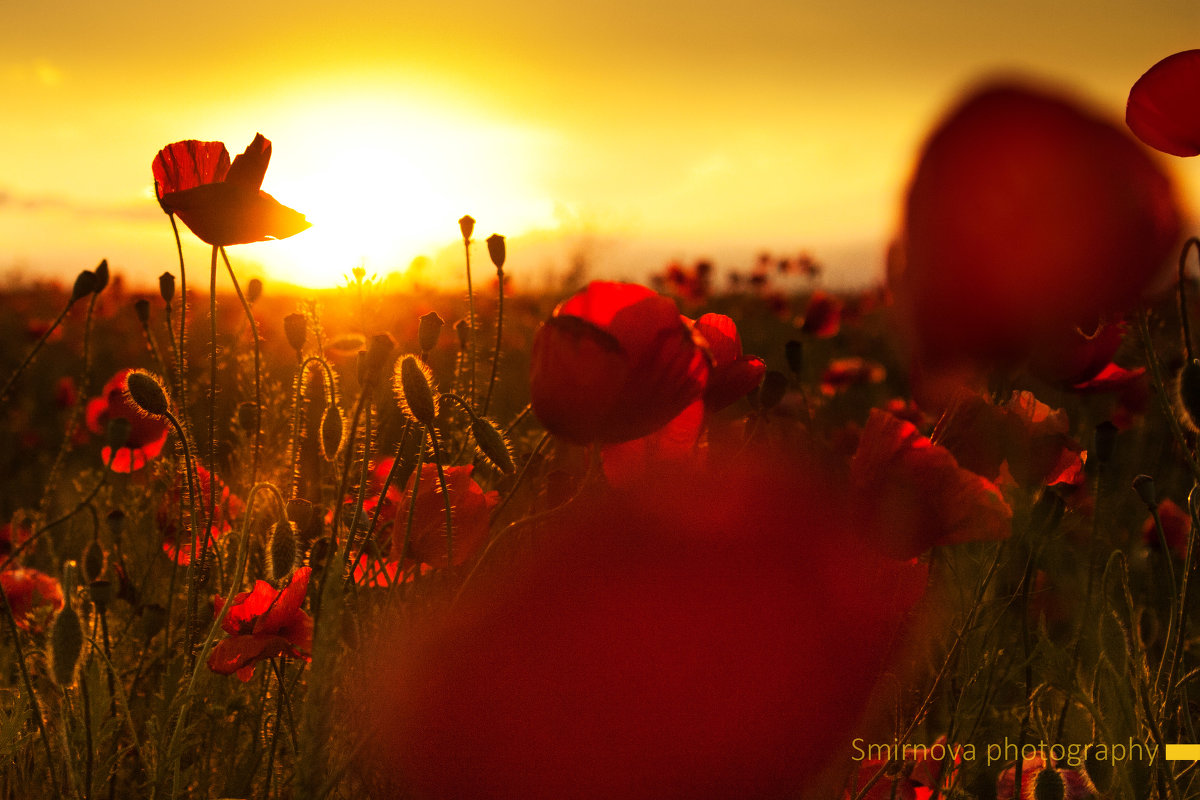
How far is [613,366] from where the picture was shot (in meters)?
0.54

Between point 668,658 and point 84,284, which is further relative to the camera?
point 84,284

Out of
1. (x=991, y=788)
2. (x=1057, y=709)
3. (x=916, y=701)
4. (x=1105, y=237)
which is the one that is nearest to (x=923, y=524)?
(x=1105, y=237)

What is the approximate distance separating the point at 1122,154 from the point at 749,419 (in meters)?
0.72

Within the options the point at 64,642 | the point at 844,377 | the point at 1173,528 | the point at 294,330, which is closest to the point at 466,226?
the point at 294,330

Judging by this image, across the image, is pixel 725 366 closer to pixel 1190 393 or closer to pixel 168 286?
pixel 1190 393

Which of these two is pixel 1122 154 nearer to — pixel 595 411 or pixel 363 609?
pixel 595 411

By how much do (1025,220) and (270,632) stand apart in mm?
769

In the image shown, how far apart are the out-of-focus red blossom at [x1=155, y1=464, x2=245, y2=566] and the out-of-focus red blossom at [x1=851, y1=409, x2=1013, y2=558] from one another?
776mm

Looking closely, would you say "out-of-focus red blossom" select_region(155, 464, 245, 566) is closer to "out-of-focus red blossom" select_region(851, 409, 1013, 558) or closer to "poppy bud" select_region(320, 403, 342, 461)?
"poppy bud" select_region(320, 403, 342, 461)

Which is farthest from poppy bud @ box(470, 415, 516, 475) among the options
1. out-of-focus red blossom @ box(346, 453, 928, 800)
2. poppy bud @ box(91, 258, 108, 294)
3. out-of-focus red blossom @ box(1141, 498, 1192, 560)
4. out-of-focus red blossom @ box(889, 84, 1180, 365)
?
out-of-focus red blossom @ box(1141, 498, 1192, 560)

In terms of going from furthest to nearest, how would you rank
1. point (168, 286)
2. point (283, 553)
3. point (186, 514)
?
point (186, 514) < point (168, 286) < point (283, 553)

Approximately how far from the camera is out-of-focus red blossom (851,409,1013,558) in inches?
24.1

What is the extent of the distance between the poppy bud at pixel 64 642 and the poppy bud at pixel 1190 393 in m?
1.04

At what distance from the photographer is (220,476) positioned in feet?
4.92
